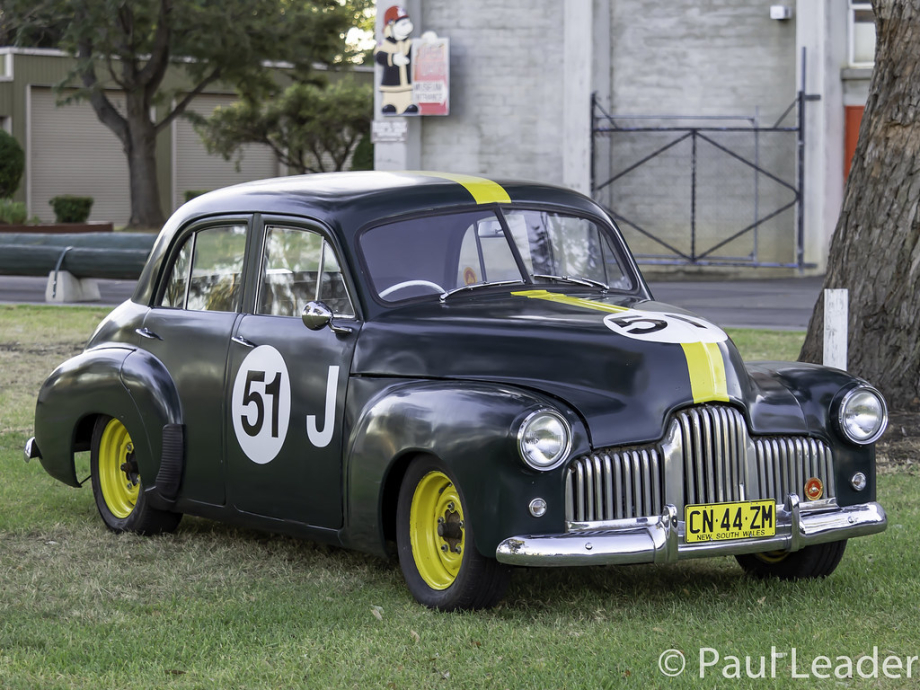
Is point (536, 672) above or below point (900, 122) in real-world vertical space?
below

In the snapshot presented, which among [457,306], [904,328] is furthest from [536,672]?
[904,328]

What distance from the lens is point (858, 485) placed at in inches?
212

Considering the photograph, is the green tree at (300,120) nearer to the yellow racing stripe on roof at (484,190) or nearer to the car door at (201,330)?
the car door at (201,330)

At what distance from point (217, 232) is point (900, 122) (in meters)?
4.62

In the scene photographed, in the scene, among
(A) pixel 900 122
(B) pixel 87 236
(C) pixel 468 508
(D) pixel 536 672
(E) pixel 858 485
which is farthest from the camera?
(B) pixel 87 236

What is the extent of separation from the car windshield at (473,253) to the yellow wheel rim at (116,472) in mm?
1794

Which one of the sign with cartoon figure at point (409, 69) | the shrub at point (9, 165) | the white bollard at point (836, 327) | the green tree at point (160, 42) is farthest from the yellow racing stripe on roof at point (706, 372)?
the shrub at point (9, 165)

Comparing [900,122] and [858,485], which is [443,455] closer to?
[858,485]

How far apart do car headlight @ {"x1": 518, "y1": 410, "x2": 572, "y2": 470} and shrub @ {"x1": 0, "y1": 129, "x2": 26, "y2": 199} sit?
3710 cm

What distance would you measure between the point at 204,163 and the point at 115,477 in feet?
145

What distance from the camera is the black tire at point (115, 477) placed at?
6633 millimetres

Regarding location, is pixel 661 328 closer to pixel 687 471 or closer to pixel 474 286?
pixel 687 471

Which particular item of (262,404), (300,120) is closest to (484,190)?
(262,404)

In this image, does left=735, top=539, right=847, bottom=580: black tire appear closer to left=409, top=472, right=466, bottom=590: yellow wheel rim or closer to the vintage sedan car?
the vintage sedan car
